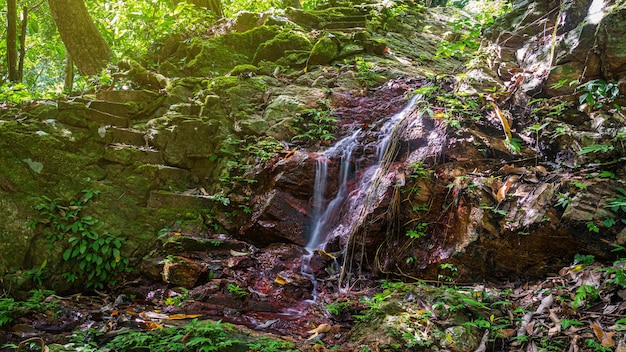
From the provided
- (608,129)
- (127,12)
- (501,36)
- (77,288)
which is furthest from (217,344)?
(127,12)

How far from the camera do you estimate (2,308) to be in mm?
3396

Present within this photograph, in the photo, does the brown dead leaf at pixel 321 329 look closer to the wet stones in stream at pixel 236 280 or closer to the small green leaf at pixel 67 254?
the wet stones in stream at pixel 236 280

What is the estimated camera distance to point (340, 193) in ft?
18.5

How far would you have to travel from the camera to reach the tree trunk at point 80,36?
26.5 feet

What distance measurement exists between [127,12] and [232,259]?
760cm

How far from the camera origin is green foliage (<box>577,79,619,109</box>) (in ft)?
14.7

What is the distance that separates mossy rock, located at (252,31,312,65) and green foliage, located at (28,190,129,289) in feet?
17.2

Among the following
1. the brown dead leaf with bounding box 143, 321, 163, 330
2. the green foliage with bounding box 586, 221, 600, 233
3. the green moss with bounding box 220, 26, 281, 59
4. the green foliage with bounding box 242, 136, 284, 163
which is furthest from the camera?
the green moss with bounding box 220, 26, 281, 59

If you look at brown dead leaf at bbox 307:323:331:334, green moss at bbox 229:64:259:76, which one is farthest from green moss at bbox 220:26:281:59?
brown dead leaf at bbox 307:323:331:334

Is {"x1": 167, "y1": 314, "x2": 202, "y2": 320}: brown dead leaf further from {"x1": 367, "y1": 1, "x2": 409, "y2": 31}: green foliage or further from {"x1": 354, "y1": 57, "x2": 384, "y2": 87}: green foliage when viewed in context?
{"x1": 367, "y1": 1, "x2": 409, "y2": 31}: green foliage

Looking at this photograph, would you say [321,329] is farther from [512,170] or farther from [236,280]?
[512,170]

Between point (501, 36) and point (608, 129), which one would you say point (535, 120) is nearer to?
point (608, 129)

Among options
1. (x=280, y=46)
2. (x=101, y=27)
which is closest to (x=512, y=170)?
(x=280, y=46)

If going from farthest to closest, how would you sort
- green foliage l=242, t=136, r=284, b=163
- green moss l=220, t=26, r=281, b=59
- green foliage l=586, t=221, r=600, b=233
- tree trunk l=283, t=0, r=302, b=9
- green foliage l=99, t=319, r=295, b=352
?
tree trunk l=283, t=0, r=302, b=9
green moss l=220, t=26, r=281, b=59
green foliage l=242, t=136, r=284, b=163
green foliage l=586, t=221, r=600, b=233
green foliage l=99, t=319, r=295, b=352
